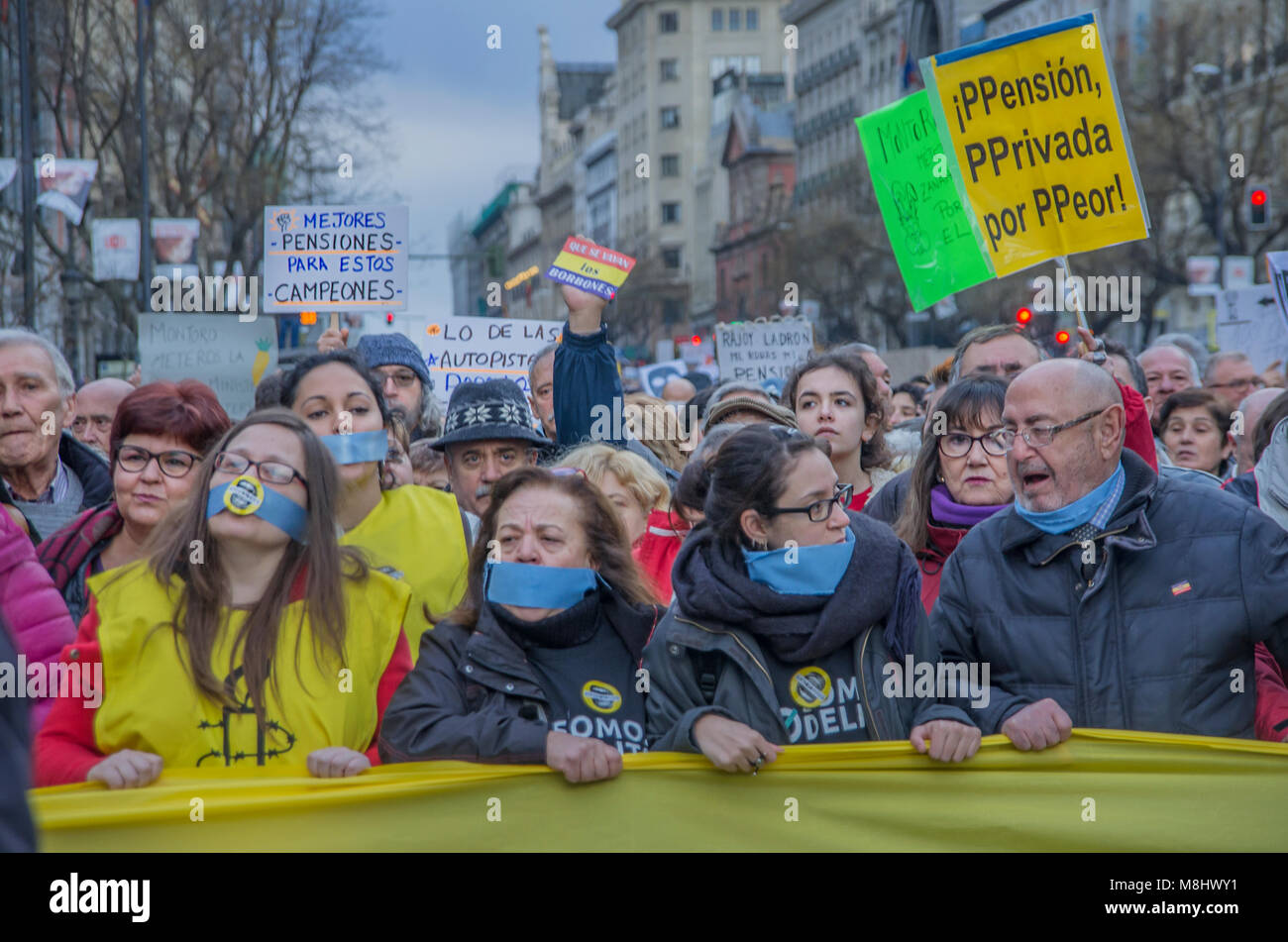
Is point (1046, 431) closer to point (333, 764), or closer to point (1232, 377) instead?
point (333, 764)

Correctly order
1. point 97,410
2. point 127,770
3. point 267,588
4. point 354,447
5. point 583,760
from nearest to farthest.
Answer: point 127,770, point 583,760, point 267,588, point 354,447, point 97,410

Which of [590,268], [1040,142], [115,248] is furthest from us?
[115,248]

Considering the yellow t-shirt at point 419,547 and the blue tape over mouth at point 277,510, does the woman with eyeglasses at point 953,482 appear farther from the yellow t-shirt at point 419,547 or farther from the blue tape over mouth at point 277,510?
the blue tape over mouth at point 277,510

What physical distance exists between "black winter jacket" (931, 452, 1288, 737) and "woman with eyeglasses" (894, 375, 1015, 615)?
2.87 ft

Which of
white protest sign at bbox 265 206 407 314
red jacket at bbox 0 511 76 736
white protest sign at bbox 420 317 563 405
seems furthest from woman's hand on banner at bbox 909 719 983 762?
white protest sign at bbox 420 317 563 405

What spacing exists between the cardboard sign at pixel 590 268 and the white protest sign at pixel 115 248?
19.0 meters

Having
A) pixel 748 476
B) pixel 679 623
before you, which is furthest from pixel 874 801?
pixel 748 476

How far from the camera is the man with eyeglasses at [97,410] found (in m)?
9.29

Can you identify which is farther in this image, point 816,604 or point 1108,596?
point 1108,596

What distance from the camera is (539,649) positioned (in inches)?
179

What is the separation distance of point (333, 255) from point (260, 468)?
6656 millimetres

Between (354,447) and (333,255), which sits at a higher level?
(333,255)
